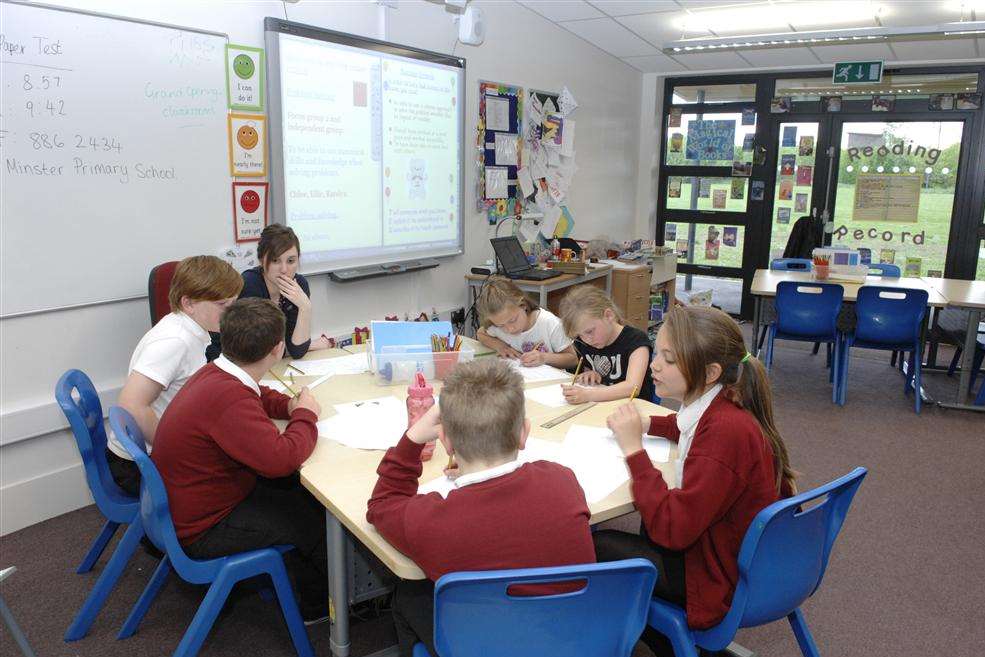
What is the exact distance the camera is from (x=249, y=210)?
11.0 ft

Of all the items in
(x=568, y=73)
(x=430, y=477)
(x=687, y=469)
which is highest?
(x=568, y=73)

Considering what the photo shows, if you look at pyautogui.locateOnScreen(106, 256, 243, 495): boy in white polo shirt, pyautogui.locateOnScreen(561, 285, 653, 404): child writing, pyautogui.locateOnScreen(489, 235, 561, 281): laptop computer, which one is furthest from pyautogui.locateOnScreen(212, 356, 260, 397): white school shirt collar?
pyautogui.locateOnScreen(489, 235, 561, 281): laptop computer

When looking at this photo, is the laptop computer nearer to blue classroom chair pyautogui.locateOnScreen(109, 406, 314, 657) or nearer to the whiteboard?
the whiteboard

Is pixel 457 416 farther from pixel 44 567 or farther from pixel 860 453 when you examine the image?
pixel 860 453

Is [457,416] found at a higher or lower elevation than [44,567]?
higher

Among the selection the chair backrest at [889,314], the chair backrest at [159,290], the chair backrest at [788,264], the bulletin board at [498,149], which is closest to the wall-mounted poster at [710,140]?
the chair backrest at [788,264]

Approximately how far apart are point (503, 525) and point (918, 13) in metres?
5.09

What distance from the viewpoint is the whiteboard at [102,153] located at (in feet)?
8.39

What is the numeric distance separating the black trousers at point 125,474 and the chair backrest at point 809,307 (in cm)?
382

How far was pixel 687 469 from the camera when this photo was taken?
149cm

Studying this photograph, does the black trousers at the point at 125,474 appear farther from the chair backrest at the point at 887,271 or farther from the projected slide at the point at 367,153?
the chair backrest at the point at 887,271

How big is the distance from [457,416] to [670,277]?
5.43m

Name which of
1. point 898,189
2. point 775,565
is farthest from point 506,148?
point 898,189

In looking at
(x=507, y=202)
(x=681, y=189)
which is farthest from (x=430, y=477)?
(x=681, y=189)
